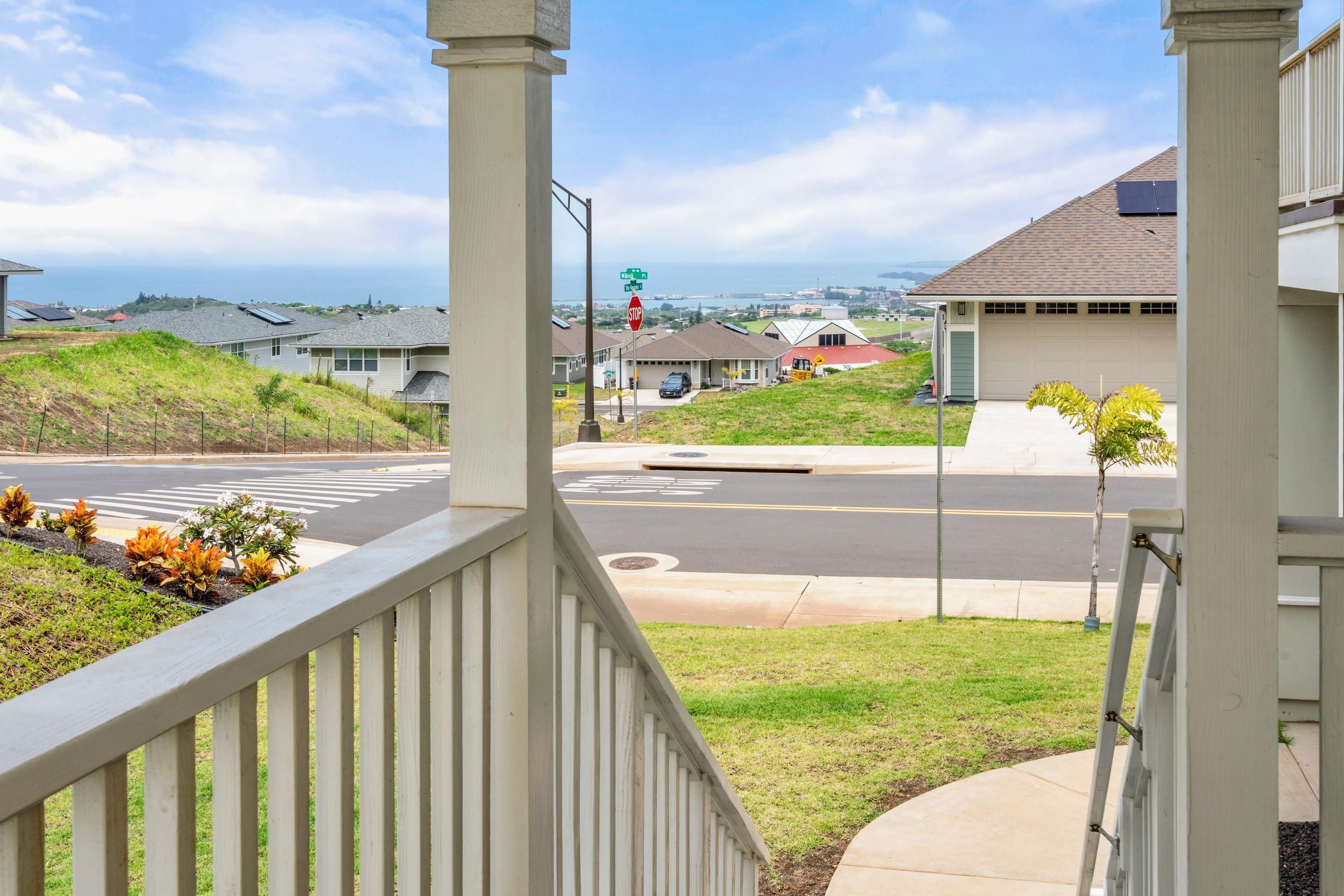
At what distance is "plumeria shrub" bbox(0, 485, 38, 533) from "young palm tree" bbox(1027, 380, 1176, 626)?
7.49 metres

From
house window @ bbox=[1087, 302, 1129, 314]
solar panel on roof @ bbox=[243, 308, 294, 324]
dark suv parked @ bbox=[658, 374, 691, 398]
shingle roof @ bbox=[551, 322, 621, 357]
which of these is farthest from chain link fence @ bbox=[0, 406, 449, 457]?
shingle roof @ bbox=[551, 322, 621, 357]

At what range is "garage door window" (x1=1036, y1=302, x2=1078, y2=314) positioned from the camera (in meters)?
25.3

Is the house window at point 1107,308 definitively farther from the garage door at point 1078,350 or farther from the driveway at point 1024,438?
the driveway at point 1024,438

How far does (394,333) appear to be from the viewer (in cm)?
4809

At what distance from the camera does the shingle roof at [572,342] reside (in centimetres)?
7219

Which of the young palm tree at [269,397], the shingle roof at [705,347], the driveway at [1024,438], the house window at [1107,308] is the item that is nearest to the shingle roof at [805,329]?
the shingle roof at [705,347]

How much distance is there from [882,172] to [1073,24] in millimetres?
29738

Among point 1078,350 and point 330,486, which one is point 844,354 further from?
point 330,486

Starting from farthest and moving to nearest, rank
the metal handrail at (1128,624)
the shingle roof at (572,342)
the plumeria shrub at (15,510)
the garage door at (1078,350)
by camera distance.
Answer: the shingle roof at (572,342) < the garage door at (1078,350) < the plumeria shrub at (15,510) < the metal handrail at (1128,624)

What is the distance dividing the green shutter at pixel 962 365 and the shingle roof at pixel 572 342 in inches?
1505

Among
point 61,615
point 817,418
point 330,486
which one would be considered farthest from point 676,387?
point 61,615

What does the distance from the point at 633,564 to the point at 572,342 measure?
66.9 metres

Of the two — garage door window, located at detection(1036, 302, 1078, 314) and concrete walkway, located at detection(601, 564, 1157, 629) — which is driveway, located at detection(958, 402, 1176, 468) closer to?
garage door window, located at detection(1036, 302, 1078, 314)

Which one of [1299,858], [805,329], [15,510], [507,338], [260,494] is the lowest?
[1299,858]
